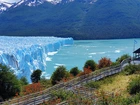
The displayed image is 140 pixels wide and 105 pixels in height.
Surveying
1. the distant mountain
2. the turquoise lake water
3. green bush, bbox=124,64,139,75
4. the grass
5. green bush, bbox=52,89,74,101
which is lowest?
the turquoise lake water

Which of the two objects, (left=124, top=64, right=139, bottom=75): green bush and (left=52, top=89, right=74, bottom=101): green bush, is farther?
(left=124, top=64, right=139, bottom=75): green bush

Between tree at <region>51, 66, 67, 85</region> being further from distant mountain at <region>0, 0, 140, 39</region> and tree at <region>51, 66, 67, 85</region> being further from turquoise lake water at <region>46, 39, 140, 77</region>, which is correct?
distant mountain at <region>0, 0, 140, 39</region>

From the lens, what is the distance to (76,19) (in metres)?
132

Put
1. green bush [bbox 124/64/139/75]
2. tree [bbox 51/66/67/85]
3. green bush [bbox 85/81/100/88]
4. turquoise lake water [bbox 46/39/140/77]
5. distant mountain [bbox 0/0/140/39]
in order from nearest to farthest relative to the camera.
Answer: green bush [bbox 85/81/100/88], green bush [bbox 124/64/139/75], tree [bbox 51/66/67/85], turquoise lake water [bbox 46/39/140/77], distant mountain [bbox 0/0/140/39]

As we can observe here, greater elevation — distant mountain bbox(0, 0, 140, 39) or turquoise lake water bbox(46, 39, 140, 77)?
distant mountain bbox(0, 0, 140, 39)

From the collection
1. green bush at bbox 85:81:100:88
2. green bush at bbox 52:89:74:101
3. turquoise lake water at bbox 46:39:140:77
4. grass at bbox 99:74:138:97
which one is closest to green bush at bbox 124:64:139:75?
grass at bbox 99:74:138:97

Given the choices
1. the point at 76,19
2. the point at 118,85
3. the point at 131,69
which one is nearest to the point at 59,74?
the point at 131,69

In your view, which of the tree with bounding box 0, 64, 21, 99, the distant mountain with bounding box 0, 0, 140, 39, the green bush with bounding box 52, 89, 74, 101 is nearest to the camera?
the green bush with bounding box 52, 89, 74, 101

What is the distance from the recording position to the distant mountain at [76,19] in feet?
378

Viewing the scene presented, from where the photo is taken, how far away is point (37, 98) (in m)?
13.0

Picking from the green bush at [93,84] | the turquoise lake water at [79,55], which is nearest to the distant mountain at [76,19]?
the turquoise lake water at [79,55]

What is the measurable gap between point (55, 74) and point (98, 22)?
105m

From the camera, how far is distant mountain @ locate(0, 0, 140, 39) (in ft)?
378

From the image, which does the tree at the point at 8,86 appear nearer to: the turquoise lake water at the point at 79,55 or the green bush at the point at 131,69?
the green bush at the point at 131,69
